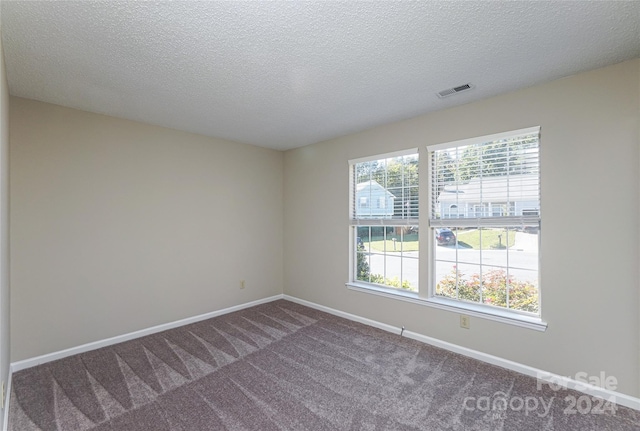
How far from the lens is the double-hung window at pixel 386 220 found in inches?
129

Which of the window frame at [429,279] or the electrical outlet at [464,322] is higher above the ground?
the window frame at [429,279]

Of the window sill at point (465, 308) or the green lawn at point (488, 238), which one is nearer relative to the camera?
the window sill at point (465, 308)

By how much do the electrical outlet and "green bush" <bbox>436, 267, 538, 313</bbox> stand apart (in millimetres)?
205

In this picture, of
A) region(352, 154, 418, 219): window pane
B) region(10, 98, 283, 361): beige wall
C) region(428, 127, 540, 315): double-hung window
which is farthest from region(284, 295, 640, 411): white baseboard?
region(10, 98, 283, 361): beige wall

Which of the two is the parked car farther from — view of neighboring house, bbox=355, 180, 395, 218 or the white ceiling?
the white ceiling

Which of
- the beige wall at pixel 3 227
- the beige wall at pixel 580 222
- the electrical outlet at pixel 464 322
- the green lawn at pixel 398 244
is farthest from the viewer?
the green lawn at pixel 398 244

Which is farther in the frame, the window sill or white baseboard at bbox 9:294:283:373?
white baseboard at bbox 9:294:283:373

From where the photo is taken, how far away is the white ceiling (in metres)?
1.56

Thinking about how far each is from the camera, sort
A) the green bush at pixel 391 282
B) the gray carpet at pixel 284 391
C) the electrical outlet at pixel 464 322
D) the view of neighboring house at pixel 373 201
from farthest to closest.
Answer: the view of neighboring house at pixel 373 201 < the green bush at pixel 391 282 < the electrical outlet at pixel 464 322 < the gray carpet at pixel 284 391

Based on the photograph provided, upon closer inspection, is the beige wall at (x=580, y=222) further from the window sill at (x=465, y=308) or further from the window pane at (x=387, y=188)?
the window pane at (x=387, y=188)

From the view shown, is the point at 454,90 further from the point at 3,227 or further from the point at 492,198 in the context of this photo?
the point at 3,227

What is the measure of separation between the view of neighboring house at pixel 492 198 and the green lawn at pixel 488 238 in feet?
0.54

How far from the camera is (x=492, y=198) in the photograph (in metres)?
2.69

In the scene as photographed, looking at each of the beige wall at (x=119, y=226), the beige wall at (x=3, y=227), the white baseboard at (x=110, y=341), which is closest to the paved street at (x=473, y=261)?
the beige wall at (x=119, y=226)
